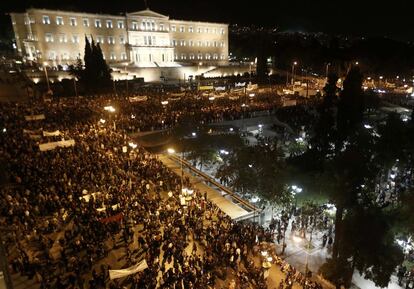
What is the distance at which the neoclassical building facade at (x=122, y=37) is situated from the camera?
63.3 metres

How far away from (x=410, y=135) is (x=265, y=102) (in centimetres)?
1957

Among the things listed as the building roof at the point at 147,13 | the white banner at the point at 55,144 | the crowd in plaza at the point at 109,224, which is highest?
the building roof at the point at 147,13

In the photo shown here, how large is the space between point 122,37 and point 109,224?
63.3 metres

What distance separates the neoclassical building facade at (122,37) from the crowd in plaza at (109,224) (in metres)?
45.1

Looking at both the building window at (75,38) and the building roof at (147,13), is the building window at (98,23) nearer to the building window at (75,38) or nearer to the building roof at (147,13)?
the building window at (75,38)

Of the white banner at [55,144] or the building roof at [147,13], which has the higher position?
the building roof at [147,13]

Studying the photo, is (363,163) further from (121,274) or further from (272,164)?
(121,274)

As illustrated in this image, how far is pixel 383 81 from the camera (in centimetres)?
7112

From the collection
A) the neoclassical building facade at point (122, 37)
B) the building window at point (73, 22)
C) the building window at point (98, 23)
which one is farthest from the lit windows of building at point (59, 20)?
the building window at point (98, 23)

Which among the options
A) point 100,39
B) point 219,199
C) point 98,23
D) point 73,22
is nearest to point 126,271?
point 219,199

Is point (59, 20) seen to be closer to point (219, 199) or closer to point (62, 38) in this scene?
point (62, 38)

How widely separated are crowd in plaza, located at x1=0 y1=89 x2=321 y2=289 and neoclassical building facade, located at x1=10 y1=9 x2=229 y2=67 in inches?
1775

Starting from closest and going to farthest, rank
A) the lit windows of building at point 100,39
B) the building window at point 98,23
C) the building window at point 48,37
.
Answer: the building window at point 48,37 → the building window at point 98,23 → the lit windows of building at point 100,39

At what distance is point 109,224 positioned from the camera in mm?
15031
